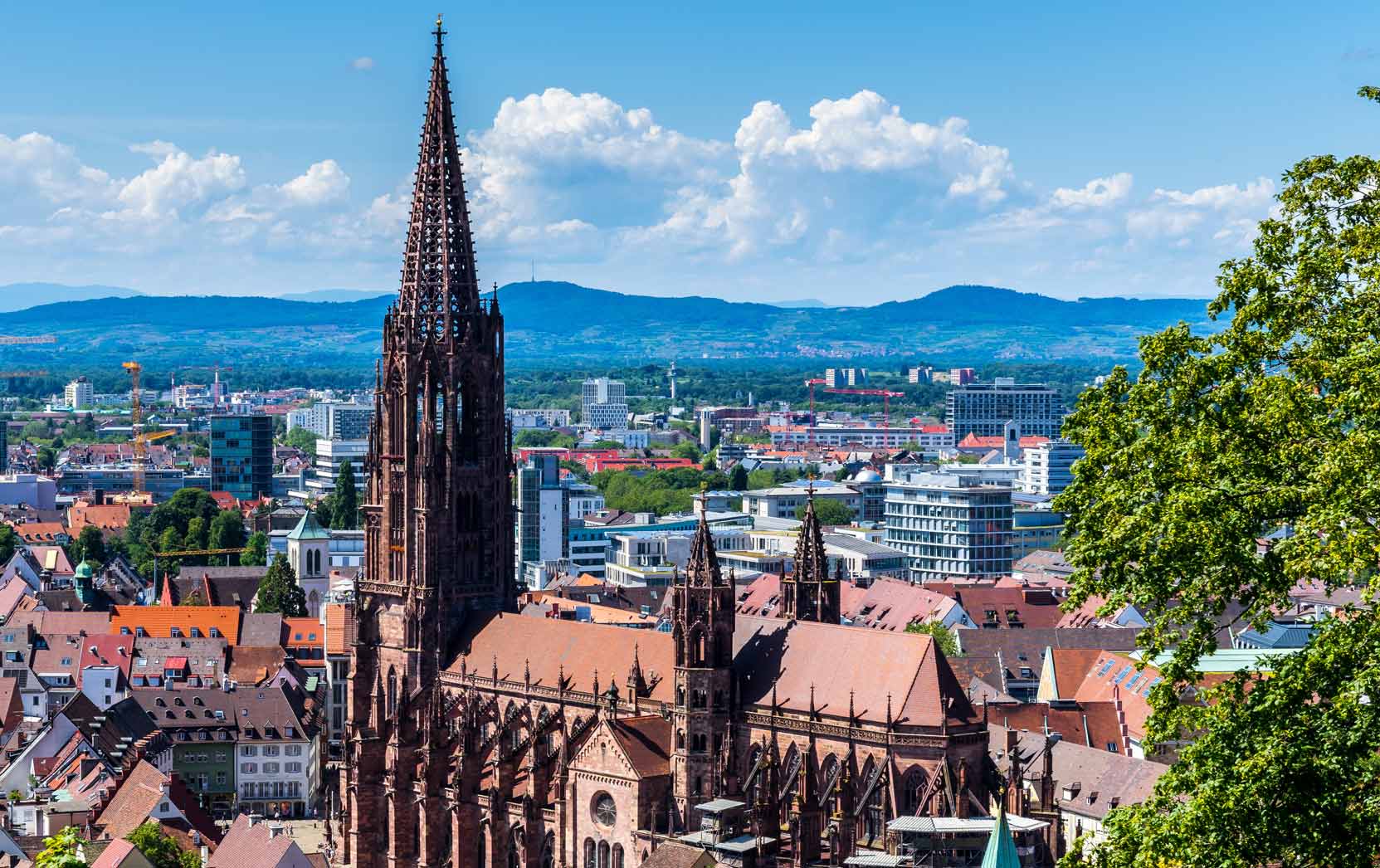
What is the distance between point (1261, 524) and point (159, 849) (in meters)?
59.5

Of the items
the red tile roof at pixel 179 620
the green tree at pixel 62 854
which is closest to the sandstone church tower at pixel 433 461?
the red tile roof at pixel 179 620

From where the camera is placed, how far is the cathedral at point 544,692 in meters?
84.1

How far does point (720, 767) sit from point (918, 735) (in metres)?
8.76

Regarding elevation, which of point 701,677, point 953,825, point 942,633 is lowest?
point 942,633

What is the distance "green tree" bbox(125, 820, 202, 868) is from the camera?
8531 centimetres

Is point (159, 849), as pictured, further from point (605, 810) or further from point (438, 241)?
point (438, 241)

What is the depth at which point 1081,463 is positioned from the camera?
141 ft

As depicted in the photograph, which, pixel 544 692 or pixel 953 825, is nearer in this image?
pixel 953 825

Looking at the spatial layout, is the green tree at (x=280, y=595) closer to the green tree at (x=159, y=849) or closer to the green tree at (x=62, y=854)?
the green tree at (x=159, y=849)

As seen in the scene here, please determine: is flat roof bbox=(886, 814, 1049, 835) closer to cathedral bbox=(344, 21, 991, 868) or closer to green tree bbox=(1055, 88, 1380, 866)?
cathedral bbox=(344, 21, 991, 868)

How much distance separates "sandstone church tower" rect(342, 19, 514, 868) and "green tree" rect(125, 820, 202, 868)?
17.8 meters

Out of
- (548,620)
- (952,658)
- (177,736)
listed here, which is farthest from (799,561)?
(177,736)

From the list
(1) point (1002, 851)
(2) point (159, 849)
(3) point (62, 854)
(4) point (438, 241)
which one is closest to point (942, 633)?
(4) point (438, 241)

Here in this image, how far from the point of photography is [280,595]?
171250mm
